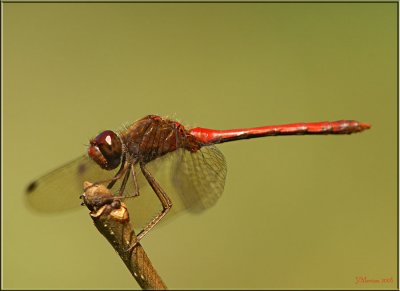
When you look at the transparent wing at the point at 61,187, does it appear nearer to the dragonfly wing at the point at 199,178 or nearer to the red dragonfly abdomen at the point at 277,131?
the dragonfly wing at the point at 199,178

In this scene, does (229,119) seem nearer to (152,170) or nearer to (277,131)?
(277,131)

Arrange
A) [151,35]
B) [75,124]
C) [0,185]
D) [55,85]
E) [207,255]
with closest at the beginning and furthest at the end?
[207,255] < [0,185] < [75,124] < [55,85] < [151,35]

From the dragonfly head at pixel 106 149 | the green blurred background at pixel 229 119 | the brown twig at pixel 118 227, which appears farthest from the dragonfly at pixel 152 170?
the brown twig at pixel 118 227

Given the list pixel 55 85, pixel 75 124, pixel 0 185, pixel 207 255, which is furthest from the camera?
pixel 55 85

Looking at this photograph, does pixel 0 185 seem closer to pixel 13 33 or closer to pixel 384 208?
pixel 13 33

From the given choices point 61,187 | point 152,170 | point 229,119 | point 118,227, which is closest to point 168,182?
point 152,170

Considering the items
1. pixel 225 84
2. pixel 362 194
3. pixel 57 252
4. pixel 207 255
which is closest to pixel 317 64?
pixel 225 84

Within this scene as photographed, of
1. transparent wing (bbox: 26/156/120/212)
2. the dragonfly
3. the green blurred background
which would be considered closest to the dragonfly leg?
the dragonfly

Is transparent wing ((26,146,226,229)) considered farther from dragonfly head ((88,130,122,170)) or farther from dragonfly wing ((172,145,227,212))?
dragonfly head ((88,130,122,170))
